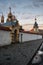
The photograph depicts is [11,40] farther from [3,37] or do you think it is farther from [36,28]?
[36,28]

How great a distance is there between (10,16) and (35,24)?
24559 mm

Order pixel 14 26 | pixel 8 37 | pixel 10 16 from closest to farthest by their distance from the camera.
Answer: pixel 8 37 < pixel 14 26 < pixel 10 16

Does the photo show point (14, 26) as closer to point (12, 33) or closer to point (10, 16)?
point (12, 33)

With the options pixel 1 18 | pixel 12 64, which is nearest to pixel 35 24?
pixel 1 18

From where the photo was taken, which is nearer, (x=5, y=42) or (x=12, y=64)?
(x=12, y=64)

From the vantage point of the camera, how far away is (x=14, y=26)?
72.7 feet

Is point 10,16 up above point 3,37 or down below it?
above

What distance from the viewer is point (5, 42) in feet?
58.4

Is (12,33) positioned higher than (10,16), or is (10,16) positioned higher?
(10,16)

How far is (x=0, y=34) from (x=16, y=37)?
6.43m

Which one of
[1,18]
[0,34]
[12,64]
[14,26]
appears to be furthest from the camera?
[1,18]

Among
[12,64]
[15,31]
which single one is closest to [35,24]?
[15,31]

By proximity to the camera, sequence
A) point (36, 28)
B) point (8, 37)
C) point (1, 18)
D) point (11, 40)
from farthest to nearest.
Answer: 1. point (36, 28)
2. point (1, 18)
3. point (11, 40)
4. point (8, 37)

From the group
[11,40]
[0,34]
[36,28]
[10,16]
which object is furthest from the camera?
[36,28]
